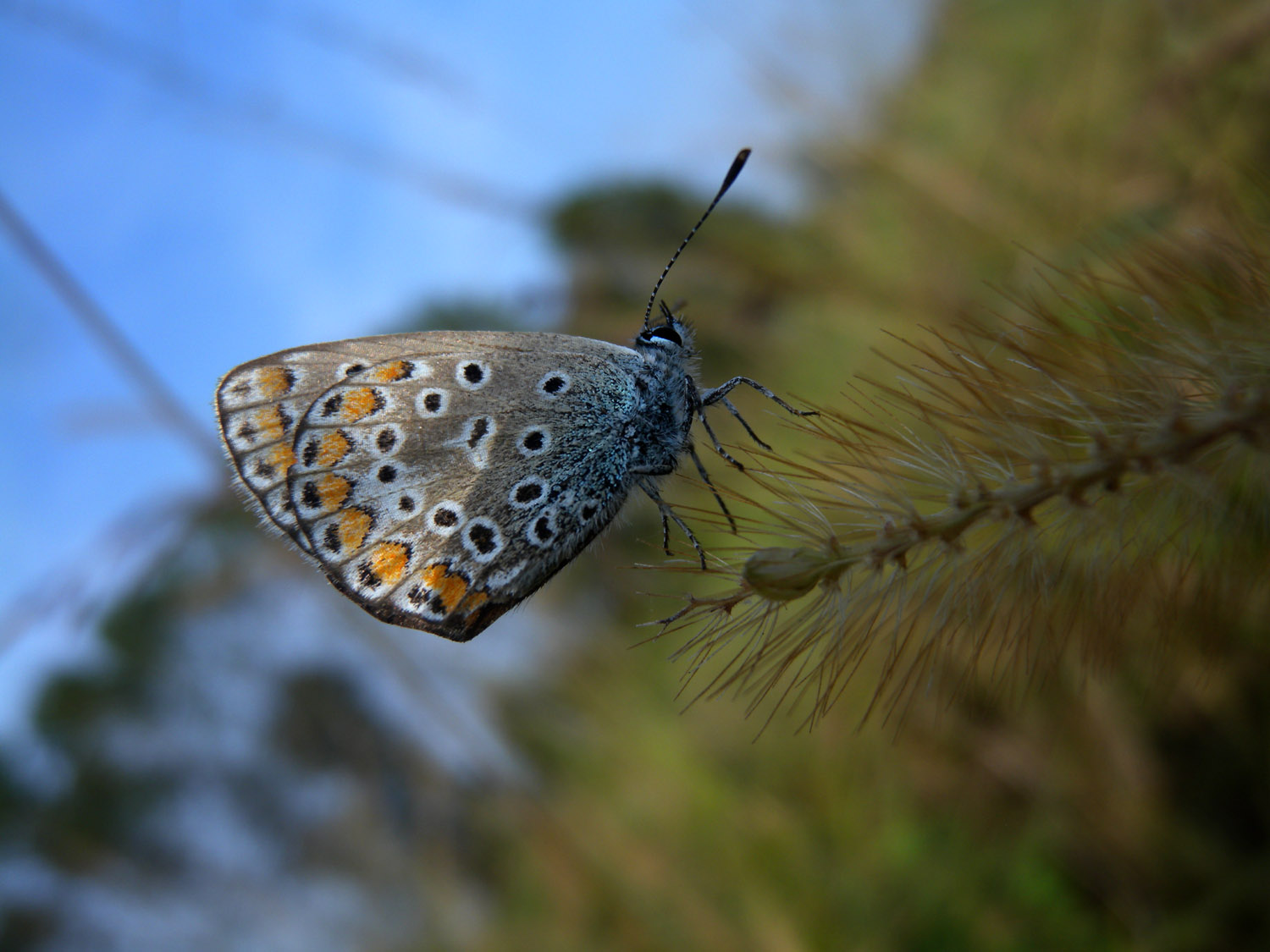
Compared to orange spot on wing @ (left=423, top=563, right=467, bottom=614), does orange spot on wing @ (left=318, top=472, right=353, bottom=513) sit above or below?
above

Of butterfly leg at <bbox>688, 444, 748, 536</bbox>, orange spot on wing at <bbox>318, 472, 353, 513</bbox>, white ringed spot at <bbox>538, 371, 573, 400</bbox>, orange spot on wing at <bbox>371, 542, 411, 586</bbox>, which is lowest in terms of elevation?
butterfly leg at <bbox>688, 444, 748, 536</bbox>

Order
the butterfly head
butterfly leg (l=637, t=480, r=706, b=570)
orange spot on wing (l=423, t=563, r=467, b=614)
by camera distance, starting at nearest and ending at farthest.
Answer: butterfly leg (l=637, t=480, r=706, b=570) < orange spot on wing (l=423, t=563, r=467, b=614) < the butterfly head

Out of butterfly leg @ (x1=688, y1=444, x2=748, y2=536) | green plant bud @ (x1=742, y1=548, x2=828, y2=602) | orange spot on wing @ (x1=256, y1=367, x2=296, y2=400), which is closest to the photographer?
green plant bud @ (x1=742, y1=548, x2=828, y2=602)

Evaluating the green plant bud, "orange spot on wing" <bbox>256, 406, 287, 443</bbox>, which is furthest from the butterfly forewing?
the green plant bud

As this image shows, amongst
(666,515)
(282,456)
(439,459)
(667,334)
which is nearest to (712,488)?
(666,515)

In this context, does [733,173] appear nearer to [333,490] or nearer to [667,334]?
[667,334]

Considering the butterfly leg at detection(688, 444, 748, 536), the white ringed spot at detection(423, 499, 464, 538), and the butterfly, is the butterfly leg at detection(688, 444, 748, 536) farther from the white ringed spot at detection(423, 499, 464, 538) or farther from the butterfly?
the white ringed spot at detection(423, 499, 464, 538)

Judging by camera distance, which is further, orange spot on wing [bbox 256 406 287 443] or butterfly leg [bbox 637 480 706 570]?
orange spot on wing [bbox 256 406 287 443]
